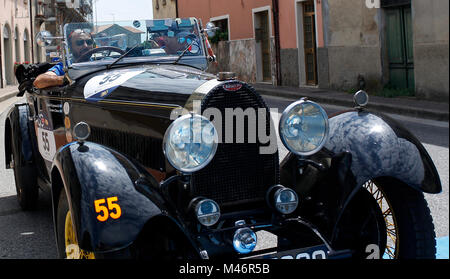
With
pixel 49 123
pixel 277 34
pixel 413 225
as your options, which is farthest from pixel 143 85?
pixel 277 34

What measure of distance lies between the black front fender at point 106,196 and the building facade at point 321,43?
8508mm

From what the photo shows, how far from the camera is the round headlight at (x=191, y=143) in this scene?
9.43ft

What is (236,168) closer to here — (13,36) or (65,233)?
(65,233)

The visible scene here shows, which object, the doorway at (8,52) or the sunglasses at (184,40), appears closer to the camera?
the sunglasses at (184,40)

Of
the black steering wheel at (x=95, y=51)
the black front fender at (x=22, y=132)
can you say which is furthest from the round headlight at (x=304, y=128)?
the black front fender at (x=22, y=132)

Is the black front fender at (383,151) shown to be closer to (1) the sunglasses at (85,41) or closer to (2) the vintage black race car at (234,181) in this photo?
(2) the vintage black race car at (234,181)

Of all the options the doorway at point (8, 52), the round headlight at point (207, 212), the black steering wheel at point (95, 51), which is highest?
the doorway at point (8, 52)

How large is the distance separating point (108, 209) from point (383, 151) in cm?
142

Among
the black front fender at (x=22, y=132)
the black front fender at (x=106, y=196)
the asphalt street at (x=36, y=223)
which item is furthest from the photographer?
the black front fender at (x=22, y=132)

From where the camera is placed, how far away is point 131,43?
16.1ft

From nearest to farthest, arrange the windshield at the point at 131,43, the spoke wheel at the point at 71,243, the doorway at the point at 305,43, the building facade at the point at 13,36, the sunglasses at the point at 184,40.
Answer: the spoke wheel at the point at 71,243, the windshield at the point at 131,43, the sunglasses at the point at 184,40, the doorway at the point at 305,43, the building facade at the point at 13,36

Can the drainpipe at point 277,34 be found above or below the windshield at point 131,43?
above

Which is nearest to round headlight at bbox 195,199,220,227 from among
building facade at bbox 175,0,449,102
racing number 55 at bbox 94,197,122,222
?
racing number 55 at bbox 94,197,122,222

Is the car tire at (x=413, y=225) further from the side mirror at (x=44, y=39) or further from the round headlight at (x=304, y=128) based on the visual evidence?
the side mirror at (x=44, y=39)
